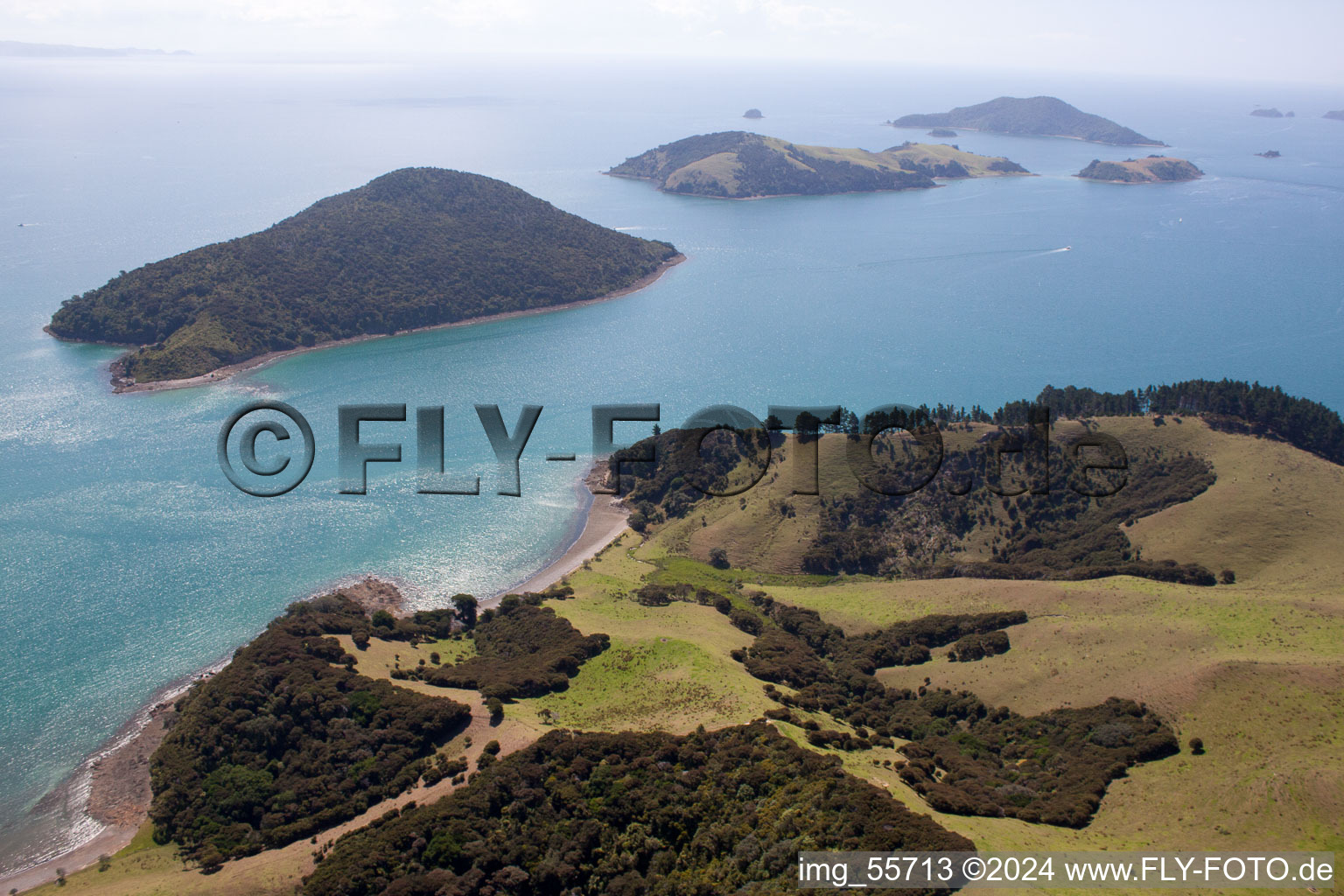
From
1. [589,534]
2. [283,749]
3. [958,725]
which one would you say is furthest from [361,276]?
[958,725]

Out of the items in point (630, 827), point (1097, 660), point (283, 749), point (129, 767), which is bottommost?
point (129, 767)

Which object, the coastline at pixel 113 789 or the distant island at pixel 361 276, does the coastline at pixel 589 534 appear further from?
the distant island at pixel 361 276

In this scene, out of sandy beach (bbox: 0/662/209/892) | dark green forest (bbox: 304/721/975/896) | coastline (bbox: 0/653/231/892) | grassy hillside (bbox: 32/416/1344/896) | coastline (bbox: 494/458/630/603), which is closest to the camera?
dark green forest (bbox: 304/721/975/896)

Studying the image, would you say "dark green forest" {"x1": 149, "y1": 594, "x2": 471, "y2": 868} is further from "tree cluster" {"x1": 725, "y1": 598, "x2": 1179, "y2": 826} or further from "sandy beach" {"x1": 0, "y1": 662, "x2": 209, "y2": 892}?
"tree cluster" {"x1": 725, "y1": 598, "x2": 1179, "y2": 826}

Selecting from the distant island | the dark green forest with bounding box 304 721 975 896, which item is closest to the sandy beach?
the dark green forest with bounding box 304 721 975 896

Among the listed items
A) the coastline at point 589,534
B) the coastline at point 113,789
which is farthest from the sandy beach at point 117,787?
the coastline at point 589,534

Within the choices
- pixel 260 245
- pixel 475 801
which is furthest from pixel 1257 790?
pixel 260 245

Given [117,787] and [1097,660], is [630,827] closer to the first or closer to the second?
[1097,660]
